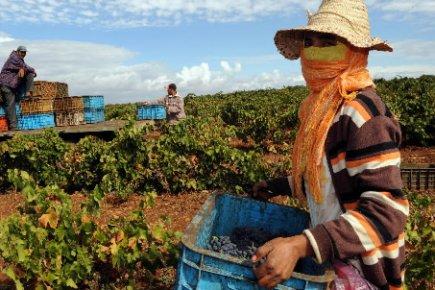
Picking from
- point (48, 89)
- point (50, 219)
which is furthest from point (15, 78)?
point (50, 219)

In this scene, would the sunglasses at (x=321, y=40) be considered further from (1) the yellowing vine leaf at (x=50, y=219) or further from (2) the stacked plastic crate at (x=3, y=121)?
(2) the stacked plastic crate at (x=3, y=121)

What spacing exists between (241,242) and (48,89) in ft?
38.3

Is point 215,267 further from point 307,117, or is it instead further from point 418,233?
point 418,233

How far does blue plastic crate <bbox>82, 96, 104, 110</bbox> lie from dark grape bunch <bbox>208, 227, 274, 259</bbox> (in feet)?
34.5

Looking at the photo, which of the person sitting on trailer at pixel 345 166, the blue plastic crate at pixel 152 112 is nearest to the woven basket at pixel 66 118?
the blue plastic crate at pixel 152 112

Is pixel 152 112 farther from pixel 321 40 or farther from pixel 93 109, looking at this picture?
pixel 321 40

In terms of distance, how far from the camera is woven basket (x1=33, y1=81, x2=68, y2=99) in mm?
12578

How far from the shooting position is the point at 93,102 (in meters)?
12.8

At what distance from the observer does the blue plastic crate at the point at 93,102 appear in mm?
12531

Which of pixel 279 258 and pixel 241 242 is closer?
pixel 279 258

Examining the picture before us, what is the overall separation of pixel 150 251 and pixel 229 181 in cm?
443

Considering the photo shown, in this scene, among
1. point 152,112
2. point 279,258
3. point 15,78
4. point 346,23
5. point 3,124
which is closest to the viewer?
point 279,258

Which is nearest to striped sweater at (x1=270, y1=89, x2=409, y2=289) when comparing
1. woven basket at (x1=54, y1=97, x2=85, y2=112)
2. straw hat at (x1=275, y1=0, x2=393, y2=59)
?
straw hat at (x1=275, y1=0, x2=393, y2=59)

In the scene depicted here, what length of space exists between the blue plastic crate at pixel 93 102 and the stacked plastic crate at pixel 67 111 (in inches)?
9.7
